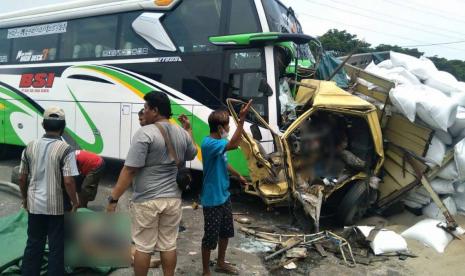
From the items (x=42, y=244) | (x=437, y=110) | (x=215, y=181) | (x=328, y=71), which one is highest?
(x=328, y=71)

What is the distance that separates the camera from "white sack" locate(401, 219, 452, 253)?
17.7 ft

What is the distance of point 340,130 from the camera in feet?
20.6

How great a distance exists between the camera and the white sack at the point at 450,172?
6.12m

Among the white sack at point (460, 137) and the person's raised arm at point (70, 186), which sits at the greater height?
the white sack at point (460, 137)

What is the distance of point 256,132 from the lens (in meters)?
6.15

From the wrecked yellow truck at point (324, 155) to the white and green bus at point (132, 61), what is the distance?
0.60 meters

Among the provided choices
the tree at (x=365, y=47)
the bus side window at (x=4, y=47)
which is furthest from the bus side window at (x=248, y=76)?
the tree at (x=365, y=47)

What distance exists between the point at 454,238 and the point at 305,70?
3.64m

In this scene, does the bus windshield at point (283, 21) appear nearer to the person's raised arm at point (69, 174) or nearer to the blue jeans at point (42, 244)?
the person's raised arm at point (69, 174)

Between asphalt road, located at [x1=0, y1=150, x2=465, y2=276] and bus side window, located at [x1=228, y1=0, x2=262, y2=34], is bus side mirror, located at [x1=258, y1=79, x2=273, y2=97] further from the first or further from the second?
asphalt road, located at [x1=0, y1=150, x2=465, y2=276]

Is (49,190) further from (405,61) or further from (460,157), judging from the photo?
(405,61)

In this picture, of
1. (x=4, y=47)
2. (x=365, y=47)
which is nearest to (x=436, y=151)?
(x=4, y=47)

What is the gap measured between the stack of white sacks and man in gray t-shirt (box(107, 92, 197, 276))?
157 inches

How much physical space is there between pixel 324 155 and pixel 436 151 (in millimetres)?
1684
